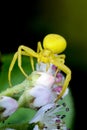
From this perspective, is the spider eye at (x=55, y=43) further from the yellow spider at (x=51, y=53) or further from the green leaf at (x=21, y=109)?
the green leaf at (x=21, y=109)

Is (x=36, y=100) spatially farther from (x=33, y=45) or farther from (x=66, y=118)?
(x=33, y=45)

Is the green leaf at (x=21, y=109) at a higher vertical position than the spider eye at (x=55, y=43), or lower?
lower

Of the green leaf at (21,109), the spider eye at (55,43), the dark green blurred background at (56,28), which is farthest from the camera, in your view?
the dark green blurred background at (56,28)

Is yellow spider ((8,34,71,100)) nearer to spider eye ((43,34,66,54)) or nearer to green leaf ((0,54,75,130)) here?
spider eye ((43,34,66,54))

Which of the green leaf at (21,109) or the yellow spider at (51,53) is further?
the green leaf at (21,109)

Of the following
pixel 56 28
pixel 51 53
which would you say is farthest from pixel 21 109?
pixel 56 28

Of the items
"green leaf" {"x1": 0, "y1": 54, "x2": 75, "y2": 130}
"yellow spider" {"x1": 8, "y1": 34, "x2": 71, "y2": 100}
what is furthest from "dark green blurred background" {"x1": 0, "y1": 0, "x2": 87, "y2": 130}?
"yellow spider" {"x1": 8, "y1": 34, "x2": 71, "y2": 100}

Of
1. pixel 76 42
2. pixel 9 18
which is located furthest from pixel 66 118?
pixel 9 18

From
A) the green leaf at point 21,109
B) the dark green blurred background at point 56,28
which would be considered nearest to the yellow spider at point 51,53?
the green leaf at point 21,109
